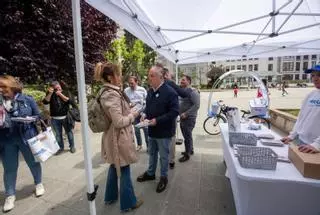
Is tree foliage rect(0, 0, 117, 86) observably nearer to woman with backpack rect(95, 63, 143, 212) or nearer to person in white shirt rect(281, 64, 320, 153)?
woman with backpack rect(95, 63, 143, 212)

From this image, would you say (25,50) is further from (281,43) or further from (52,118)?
(281,43)

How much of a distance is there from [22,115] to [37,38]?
3256 mm

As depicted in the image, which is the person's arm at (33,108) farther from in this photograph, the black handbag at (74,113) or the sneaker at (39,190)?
the black handbag at (74,113)

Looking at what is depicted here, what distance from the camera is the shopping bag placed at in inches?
102

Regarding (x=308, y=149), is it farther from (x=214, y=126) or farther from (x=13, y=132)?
(x=214, y=126)

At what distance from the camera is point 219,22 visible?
4.09 meters

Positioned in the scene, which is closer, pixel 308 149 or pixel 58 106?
pixel 308 149

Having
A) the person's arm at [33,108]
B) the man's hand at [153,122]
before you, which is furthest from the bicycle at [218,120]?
the person's arm at [33,108]

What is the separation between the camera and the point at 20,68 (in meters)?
4.84

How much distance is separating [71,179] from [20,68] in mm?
3083

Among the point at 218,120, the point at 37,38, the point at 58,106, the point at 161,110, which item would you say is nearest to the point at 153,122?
the point at 161,110

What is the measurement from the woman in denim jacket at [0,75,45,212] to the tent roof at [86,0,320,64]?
4.80 ft

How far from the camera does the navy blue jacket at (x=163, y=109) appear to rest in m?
2.71

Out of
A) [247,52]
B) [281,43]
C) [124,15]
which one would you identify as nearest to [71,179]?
[124,15]
